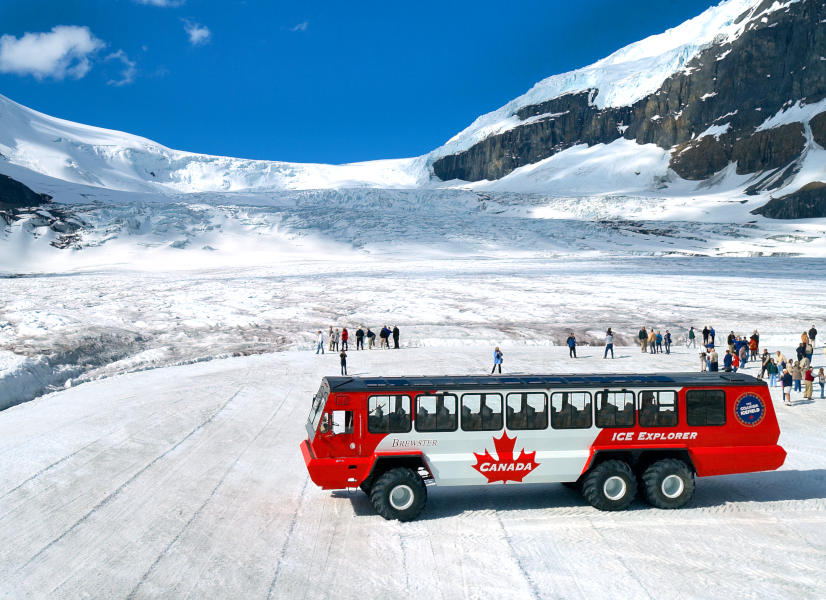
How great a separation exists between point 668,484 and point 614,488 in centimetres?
88

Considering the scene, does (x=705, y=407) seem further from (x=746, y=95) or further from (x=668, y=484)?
(x=746, y=95)

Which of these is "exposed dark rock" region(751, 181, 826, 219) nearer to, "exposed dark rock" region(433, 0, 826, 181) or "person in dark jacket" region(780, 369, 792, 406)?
"exposed dark rock" region(433, 0, 826, 181)

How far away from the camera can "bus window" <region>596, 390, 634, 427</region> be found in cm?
1014

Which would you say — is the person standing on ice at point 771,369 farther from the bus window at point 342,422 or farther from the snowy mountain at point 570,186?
the snowy mountain at point 570,186

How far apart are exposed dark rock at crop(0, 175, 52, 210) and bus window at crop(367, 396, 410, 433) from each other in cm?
10528

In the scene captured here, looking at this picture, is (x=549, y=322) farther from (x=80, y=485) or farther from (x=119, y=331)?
(x=80, y=485)

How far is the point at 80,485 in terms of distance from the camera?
39.4 feet

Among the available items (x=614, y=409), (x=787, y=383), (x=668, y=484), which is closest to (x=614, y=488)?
(x=668, y=484)

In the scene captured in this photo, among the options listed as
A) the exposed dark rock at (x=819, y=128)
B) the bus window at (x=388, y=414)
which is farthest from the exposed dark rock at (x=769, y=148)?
the bus window at (x=388, y=414)

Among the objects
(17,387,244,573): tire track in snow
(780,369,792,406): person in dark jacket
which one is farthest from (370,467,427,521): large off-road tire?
(780,369,792,406): person in dark jacket

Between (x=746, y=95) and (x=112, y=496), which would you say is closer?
(x=112, y=496)

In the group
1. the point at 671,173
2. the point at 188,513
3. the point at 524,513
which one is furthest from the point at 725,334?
the point at 671,173

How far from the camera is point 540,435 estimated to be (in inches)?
397

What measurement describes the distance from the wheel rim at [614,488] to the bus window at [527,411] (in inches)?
55.2
